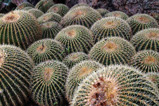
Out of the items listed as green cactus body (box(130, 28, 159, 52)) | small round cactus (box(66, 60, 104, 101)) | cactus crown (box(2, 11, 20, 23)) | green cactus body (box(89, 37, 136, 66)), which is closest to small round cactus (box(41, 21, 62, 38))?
cactus crown (box(2, 11, 20, 23))

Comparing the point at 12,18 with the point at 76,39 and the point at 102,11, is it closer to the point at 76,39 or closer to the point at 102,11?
the point at 76,39

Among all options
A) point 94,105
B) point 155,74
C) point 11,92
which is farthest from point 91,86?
point 11,92

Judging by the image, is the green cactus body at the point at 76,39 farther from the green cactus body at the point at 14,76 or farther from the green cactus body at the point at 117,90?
the green cactus body at the point at 117,90

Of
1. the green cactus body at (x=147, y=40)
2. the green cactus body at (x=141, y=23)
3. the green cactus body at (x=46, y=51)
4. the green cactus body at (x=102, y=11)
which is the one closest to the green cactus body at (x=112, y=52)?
the green cactus body at (x=147, y=40)

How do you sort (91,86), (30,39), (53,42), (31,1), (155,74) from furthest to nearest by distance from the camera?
(31,1) < (30,39) < (53,42) < (155,74) < (91,86)

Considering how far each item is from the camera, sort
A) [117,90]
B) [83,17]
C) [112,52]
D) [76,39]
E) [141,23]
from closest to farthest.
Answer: [117,90]
[112,52]
[76,39]
[141,23]
[83,17]

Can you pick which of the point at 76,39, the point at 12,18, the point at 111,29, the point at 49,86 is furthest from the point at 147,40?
the point at 12,18

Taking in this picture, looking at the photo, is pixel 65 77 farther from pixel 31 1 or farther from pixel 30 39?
pixel 31 1
